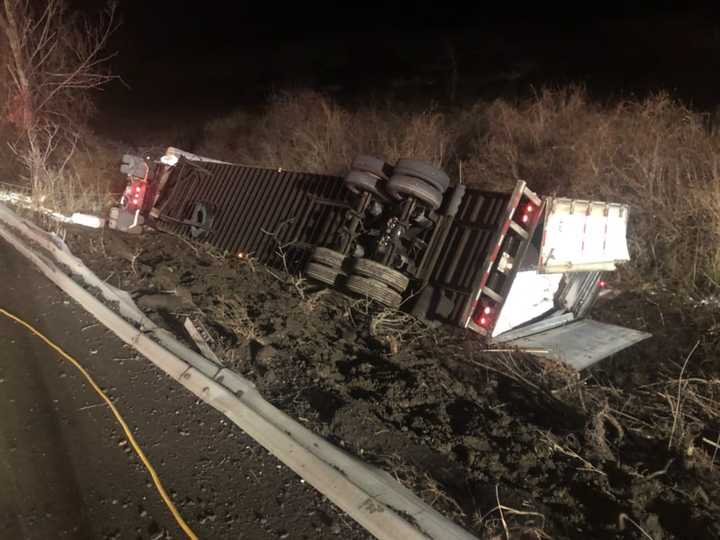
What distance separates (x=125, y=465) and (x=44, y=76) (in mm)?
12096

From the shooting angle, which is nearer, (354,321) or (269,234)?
(354,321)

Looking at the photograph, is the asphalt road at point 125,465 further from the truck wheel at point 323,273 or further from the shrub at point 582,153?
the shrub at point 582,153

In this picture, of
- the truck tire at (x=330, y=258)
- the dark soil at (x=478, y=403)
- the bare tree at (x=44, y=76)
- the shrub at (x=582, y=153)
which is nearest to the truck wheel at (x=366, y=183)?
the truck tire at (x=330, y=258)

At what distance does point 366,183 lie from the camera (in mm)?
6172

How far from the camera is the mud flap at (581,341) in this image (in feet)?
19.5

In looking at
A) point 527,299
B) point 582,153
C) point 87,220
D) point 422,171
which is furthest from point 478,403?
point 87,220

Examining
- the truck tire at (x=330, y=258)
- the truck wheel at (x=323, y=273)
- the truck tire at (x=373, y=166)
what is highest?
the truck tire at (x=373, y=166)

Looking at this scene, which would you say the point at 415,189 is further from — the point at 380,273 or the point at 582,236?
the point at 582,236

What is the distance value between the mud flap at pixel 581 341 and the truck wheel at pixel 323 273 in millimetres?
2261

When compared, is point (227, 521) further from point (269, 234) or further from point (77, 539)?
point (269, 234)

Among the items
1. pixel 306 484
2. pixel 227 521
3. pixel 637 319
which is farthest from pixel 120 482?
pixel 637 319

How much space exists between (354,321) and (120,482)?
11.8ft

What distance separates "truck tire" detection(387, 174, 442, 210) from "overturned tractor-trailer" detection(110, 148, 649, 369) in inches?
0.5

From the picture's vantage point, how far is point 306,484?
3.40 meters
